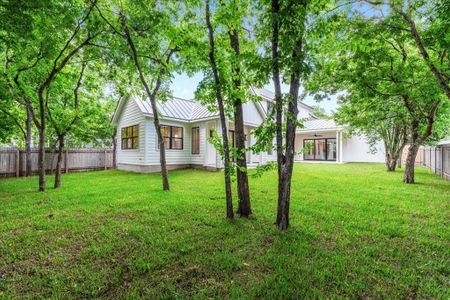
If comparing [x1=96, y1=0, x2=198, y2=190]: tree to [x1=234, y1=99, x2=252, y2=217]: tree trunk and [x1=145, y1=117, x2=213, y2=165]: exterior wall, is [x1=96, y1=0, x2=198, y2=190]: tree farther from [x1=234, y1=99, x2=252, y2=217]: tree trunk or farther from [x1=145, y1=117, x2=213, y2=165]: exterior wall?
[x1=145, y1=117, x2=213, y2=165]: exterior wall

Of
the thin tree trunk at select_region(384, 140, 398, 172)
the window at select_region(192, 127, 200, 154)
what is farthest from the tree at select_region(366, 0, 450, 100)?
the window at select_region(192, 127, 200, 154)

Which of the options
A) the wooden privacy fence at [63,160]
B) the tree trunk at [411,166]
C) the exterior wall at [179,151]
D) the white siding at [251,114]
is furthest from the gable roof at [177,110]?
the tree trunk at [411,166]

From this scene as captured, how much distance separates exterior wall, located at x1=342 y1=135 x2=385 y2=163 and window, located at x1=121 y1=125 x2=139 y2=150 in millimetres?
17351

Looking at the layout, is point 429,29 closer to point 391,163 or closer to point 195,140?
point 391,163

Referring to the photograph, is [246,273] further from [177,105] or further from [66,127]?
[177,105]

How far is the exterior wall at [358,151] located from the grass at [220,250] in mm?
15809

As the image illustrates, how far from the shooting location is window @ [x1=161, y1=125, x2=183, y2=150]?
12.3 meters

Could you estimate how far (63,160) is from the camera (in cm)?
1259

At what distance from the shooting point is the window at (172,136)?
40.2 ft

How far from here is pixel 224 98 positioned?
4234 millimetres

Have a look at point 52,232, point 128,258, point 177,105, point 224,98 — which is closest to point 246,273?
Result: point 128,258

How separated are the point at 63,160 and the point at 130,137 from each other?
4.00 metres

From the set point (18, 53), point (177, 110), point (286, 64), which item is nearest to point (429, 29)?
point (286, 64)

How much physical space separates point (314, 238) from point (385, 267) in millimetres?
942
